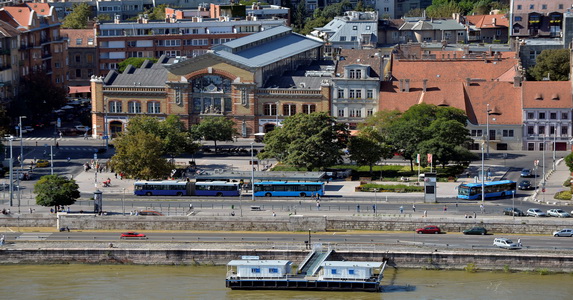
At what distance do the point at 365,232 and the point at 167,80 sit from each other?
48.1m

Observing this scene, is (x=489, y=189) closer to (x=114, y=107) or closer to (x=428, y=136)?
(x=428, y=136)

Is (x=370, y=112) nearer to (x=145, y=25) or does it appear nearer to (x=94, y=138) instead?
(x=94, y=138)

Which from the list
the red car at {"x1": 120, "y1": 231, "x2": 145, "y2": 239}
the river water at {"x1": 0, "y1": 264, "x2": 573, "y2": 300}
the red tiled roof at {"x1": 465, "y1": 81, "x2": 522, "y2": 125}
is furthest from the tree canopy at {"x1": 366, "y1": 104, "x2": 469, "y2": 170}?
the red car at {"x1": 120, "y1": 231, "x2": 145, "y2": 239}

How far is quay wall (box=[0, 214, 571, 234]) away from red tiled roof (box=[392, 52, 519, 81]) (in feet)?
155

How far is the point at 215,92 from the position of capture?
13850 cm

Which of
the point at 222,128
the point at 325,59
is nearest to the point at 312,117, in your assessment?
the point at 222,128

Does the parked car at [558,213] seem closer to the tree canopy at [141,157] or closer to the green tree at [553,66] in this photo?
the tree canopy at [141,157]

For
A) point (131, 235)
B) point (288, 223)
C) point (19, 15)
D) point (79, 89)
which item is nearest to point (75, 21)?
point (79, 89)

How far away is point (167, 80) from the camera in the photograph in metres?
139

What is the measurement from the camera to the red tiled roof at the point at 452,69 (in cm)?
14438

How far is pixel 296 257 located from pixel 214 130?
42.7 meters

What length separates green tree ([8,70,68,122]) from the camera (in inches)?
5915

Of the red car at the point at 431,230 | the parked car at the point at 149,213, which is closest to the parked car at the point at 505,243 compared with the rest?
the red car at the point at 431,230

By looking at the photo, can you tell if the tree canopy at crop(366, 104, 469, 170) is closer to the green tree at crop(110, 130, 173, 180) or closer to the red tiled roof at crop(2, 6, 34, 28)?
the green tree at crop(110, 130, 173, 180)
